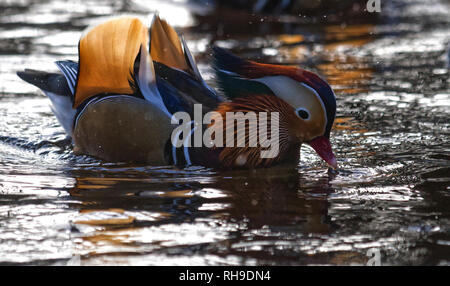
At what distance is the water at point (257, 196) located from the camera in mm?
3445

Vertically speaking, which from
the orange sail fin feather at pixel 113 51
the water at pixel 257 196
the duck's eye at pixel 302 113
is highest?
the orange sail fin feather at pixel 113 51

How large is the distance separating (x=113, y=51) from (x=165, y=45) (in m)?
0.39

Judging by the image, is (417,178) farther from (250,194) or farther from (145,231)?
(145,231)

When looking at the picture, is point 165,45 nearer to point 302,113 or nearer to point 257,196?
point 302,113

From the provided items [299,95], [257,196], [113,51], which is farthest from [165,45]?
[257,196]

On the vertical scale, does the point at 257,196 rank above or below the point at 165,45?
below

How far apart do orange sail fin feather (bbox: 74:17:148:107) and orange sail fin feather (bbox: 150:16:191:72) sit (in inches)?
9.4

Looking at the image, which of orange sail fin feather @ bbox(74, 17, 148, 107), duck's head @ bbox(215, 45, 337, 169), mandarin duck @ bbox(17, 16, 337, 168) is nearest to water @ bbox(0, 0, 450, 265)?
mandarin duck @ bbox(17, 16, 337, 168)

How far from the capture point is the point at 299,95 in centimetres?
447

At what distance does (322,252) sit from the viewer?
135 inches

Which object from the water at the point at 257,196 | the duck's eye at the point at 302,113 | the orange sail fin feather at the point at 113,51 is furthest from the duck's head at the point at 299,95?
the orange sail fin feather at the point at 113,51

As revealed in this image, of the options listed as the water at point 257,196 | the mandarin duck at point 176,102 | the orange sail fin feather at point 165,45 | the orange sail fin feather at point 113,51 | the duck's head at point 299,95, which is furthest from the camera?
the orange sail fin feather at point 165,45

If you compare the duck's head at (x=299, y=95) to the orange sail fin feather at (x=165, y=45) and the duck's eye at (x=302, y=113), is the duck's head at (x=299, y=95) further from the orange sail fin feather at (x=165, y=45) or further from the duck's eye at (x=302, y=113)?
the orange sail fin feather at (x=165, y=45)

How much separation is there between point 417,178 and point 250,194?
94 cm
